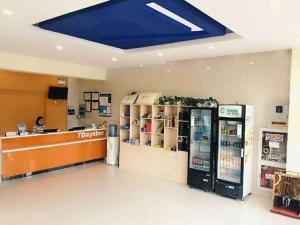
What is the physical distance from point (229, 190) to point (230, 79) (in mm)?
2183

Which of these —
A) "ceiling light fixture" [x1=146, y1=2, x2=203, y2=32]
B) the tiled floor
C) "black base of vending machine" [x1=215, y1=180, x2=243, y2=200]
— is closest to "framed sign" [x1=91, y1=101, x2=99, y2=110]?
the tiled floor

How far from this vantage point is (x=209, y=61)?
5504mm

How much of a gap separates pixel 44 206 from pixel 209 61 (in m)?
4.22

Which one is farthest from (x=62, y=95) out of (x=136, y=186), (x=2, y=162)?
(x=136, y=186)

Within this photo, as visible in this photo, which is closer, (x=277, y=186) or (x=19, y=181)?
(x=277, y=186)

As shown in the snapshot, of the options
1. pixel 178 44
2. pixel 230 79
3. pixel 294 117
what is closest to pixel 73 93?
pixel 178 44

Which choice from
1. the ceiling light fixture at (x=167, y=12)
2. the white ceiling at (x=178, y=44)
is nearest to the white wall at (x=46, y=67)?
the white ceiling at (x=178, y=44)

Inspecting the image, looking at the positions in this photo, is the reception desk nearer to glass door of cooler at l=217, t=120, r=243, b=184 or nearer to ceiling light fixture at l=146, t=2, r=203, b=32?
glass door of cooler at l=217, t=120, r=243, b=184

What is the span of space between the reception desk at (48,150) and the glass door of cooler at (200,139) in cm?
295

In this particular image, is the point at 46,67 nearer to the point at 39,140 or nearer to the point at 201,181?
the point at 39,140

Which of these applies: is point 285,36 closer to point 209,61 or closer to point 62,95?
point 209,61

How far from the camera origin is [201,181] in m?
5.08

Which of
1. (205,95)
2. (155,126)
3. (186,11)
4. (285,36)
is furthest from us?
(155,126)

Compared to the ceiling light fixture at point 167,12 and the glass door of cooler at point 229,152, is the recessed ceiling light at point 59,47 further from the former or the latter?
the glass door of cooler at point 229,152
